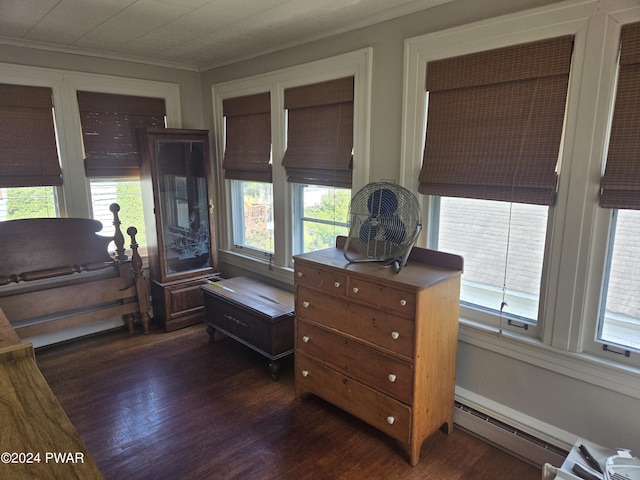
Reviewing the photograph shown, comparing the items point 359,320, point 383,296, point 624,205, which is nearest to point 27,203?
point 359,320

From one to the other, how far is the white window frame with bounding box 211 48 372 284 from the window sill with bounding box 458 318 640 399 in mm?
1151

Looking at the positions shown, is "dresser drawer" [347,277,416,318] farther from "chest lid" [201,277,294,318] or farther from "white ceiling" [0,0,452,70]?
"white ceiling" [0,0,452,70]

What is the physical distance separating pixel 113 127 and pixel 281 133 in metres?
1.51

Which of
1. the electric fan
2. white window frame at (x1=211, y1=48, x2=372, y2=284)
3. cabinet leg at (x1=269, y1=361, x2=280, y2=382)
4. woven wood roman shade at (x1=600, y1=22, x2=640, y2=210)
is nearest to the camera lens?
woven wood roman shade at (x1=600, y1=22, x2=640, y2=210)

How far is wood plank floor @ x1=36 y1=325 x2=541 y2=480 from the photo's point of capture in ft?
6.88

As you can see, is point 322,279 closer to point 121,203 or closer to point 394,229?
point 394,229

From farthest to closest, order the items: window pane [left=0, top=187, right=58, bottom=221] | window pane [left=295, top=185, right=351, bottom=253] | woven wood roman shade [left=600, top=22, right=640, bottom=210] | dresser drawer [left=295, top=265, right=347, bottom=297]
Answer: window pane [left=0, top=187, right=58, bottom=221] → window pane [left=295, top=185, right=351, bottom=253] → dresser drawer [left=295, top=265, right=347, bottom=297] → woven wood roman shade [left=600, top=22, right=640, bottom=210]

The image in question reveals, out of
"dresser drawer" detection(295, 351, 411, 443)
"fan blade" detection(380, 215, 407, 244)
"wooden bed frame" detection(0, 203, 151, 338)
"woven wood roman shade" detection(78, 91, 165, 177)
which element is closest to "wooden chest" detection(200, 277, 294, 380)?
"dresser drawer" detection(295, 351, 411, 443)

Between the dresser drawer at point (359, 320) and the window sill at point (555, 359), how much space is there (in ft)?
1.69

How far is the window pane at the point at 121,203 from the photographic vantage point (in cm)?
363

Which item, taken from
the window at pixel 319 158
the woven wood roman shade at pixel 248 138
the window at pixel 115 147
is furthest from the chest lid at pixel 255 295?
the window at pixel 115 147

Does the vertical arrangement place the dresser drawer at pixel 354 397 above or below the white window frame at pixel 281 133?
below

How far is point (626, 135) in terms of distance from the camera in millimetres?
1724

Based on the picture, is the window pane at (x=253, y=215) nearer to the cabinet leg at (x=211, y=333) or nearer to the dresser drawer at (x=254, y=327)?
the dresser drawer at (x=254, y=327)
